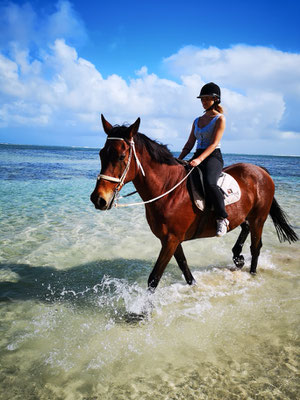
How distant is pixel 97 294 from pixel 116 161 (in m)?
2.58

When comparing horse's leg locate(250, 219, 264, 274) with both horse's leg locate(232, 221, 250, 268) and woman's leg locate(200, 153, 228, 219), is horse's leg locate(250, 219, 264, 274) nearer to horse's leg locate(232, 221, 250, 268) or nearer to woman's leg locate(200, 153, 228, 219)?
horse's leg locate(232, 221, 250, 268)

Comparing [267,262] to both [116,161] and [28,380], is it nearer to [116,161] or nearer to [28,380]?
[116,161]

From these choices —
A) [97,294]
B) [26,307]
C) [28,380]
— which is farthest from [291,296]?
[26,307]

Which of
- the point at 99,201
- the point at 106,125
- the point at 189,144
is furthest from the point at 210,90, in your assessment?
the point at 99,201

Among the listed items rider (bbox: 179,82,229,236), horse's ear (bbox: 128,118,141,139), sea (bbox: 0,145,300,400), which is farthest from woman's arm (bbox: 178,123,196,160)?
sea (bbox: 0,145,300,400)

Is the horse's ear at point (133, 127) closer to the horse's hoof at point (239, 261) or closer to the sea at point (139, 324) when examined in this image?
the sea at point (139, 324)

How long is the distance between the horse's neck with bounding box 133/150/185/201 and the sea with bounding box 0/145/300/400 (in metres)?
1.49

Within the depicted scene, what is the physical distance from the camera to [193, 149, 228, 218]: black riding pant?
3727mm

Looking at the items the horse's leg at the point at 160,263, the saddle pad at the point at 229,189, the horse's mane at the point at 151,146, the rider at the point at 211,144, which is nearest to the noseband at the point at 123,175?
the horse's mane at the point at 151,146

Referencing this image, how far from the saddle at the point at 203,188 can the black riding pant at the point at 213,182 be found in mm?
82

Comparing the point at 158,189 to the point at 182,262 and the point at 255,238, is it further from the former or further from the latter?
the point at 255,238

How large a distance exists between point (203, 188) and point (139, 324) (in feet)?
7.10

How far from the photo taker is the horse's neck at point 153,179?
343cm

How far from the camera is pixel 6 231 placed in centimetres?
704
